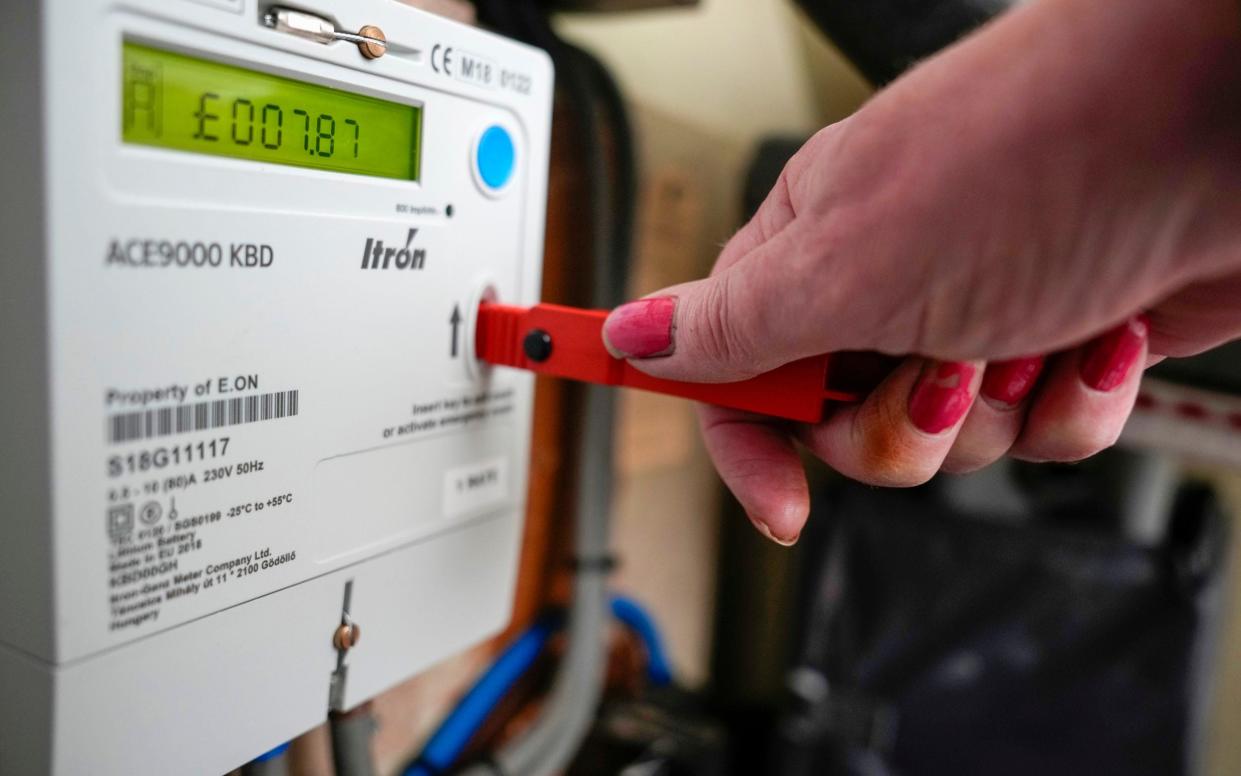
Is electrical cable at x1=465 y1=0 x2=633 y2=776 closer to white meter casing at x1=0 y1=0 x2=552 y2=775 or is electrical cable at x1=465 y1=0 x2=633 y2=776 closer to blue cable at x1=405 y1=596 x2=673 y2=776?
blue cable at x1=405 y1=596 x2=673 y2=776

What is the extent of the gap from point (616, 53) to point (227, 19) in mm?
522

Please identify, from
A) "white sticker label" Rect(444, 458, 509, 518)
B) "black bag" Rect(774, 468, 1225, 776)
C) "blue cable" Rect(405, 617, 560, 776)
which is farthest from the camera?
"black bag" Rect(774, 468, 1225, 776)

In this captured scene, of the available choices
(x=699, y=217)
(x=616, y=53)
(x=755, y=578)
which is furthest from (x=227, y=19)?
(x=755, y=578)

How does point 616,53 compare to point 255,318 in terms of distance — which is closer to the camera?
point 255,318

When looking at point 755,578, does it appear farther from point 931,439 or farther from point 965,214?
point 965,214

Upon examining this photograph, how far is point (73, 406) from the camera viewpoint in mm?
273

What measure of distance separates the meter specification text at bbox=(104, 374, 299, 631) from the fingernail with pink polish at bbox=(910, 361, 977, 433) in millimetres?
256

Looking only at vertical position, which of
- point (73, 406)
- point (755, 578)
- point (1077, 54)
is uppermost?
point (1077, 54)

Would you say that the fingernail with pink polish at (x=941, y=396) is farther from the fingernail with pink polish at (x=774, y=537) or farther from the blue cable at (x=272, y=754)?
the blue cable at (x=272, y=754)

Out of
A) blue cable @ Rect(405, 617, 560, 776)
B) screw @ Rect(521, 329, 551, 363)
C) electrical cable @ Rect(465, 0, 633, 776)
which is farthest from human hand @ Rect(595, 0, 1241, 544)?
blue cable @ Rect(405, 617, 560, 776)

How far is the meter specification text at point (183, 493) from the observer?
0.29m

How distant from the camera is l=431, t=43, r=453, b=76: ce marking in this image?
1.21 feet

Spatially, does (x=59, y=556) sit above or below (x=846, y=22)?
below

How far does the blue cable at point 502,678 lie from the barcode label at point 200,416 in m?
0.41
